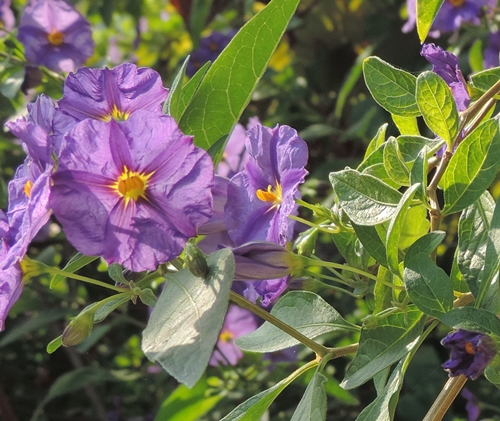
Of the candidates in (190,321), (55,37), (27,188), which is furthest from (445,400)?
(55,37)

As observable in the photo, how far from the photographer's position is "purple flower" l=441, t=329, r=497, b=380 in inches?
26.1

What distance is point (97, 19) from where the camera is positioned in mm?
2832

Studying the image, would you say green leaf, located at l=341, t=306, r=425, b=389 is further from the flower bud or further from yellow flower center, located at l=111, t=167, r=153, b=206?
yellow flower center, located at l=111, t=167, r=153, b=206

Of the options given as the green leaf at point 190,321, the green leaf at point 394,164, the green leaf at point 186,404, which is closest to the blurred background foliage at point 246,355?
the green leaf at point 186,404

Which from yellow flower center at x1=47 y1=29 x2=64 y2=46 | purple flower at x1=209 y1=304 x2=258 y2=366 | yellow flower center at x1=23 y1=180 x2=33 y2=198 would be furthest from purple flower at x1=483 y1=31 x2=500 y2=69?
yellow flower center at x1=23 y1=180 x2=33 y2=198

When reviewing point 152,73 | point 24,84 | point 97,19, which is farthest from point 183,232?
point 97,19

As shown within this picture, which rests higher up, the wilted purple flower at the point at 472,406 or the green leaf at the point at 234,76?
the green leaf at the point at 234,76

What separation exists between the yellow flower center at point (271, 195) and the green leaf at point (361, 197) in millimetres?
106

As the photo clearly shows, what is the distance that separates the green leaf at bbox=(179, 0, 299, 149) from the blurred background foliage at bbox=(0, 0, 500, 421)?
30.4 inches

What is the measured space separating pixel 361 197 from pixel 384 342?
5.2 inches

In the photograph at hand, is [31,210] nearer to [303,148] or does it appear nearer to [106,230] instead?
[106,230]

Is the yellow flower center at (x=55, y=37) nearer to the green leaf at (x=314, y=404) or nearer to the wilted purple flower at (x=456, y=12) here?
the wilted purple flower at (x=456, y=12)

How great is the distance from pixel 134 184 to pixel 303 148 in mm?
163

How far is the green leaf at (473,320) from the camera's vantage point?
666 millimetres
